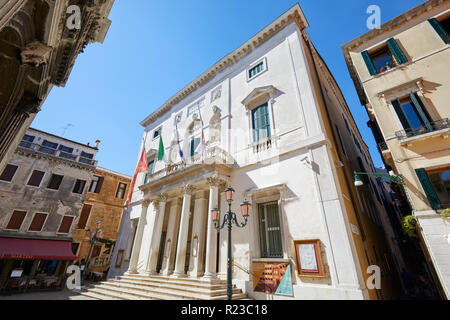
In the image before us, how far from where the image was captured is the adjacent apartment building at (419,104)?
6.69 m

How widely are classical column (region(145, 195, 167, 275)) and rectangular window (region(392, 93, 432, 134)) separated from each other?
12410mm

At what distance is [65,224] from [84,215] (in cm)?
265

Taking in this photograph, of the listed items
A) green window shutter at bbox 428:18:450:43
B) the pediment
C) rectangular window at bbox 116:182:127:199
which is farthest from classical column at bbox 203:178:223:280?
rectangular window at bbox 116:182:127:199

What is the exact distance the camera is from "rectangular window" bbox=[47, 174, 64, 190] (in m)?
18.3

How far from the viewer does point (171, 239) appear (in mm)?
11961

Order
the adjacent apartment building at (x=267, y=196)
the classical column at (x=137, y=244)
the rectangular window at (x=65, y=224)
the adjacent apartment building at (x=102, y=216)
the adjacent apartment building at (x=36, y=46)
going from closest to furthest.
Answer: the adjacent apartment building at (x=36, y=46), the adjacent apartment building at (x=267, y=196), the classical column at (x=137, y=244), the rectangular window at (x=65, y=224), the adjacent apartment building at (x=102, y=216)

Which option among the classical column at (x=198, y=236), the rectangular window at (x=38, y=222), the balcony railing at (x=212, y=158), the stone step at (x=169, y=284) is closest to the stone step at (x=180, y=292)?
the stone step at (x=169, y=284)

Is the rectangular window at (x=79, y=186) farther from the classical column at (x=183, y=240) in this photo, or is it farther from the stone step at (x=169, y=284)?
the classical column at (x=183, y=240)

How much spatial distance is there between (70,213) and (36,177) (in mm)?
4190

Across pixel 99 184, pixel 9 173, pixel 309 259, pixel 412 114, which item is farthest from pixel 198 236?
pixel 9 173

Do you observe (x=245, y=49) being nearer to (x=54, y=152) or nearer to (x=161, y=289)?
(x=161, y=289)

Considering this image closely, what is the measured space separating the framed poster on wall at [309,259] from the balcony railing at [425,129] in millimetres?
5319

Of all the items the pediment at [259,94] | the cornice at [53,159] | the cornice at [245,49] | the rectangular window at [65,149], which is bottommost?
the cornice at [53,159]
